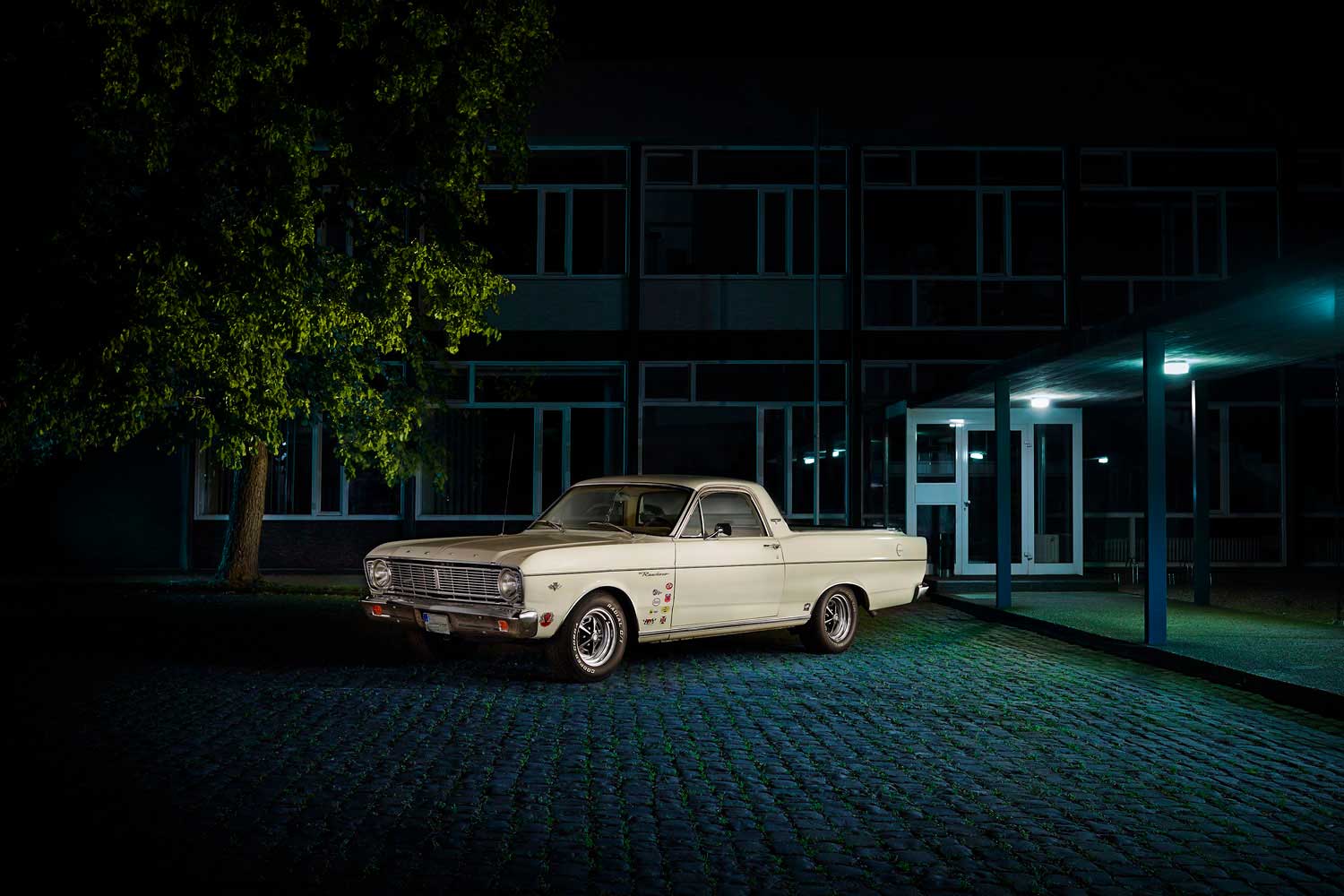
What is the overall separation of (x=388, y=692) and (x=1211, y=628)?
9.19 meters

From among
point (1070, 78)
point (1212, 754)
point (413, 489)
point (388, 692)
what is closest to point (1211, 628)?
point (1212, 754)

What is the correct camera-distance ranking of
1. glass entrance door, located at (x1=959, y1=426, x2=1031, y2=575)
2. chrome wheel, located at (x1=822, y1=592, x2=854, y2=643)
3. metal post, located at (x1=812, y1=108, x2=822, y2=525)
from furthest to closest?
metal post, located at (x1=812, y1=108, x2=822, y2=525), glass entrance door, located at (x1=959, y1=426, x2=1031, y2=575), chrome wheel, located at (x1=822, y1=592, x2=854, y2=643)

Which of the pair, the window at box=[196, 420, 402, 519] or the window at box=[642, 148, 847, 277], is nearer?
the window at box=[196, 420, 402, 519]

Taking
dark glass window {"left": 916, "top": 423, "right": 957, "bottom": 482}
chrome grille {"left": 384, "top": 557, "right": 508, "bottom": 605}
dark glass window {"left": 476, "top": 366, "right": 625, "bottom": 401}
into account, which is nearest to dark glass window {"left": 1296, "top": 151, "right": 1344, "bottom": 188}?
dark glass window {"left": 916, "top": 423, "right": 957, "bottom": 482}

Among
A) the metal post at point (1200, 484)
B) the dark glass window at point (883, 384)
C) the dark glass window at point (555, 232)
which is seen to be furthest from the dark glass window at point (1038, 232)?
the dark glass window at point (555, 232)

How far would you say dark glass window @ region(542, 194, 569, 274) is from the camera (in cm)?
2280

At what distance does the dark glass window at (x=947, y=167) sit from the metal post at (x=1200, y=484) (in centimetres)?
775

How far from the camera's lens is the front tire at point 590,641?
9406 mm

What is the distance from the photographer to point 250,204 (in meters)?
15.4

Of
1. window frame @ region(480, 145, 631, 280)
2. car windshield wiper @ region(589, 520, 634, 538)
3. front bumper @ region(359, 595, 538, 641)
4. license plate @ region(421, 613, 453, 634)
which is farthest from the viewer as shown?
window frame @ region(480, 145, 631, 280)

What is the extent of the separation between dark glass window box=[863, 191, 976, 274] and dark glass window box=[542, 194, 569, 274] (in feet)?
19.4

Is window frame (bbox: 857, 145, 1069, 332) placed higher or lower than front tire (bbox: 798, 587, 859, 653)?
higher

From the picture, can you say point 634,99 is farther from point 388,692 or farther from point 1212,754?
point 1212,754

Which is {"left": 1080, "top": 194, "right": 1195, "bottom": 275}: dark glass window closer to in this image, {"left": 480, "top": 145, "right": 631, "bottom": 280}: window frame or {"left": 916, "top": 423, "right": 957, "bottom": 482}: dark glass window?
{"left": 916, "top": 423, "right": 957, "bottom": 482}: dark glass window
